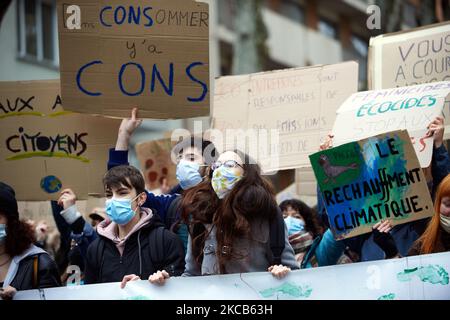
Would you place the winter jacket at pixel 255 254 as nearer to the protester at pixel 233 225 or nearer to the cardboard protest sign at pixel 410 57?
the protester at pixel 233 225

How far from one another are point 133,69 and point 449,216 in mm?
1940

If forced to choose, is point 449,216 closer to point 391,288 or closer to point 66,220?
point 391,288

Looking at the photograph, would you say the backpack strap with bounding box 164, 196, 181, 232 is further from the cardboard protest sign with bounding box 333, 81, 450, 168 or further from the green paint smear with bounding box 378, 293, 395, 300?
the green paint smear with bounding box 378, 293, 395, 300

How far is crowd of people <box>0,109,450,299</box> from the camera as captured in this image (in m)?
5.00

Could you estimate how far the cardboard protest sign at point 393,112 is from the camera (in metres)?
5.45

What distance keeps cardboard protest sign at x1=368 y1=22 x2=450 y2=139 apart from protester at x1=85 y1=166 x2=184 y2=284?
1.73 meters

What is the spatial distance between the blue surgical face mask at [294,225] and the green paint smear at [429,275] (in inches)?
57.9

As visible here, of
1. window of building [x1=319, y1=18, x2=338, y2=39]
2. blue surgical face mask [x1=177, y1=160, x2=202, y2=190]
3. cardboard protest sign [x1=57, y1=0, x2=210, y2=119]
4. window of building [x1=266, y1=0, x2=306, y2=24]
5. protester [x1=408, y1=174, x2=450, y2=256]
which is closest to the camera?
protester [x1=408, y1=174, x2=450, y2=256]

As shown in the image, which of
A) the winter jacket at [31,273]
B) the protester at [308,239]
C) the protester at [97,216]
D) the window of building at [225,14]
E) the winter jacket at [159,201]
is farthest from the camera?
the window of building at [225,14]

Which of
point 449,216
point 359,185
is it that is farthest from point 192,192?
point 449,216

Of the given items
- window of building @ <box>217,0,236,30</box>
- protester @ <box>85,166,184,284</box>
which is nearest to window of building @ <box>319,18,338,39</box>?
window of building @ <box>217,0,236,30</box>

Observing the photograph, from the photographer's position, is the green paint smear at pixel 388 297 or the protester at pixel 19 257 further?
the protester at pixel 19 257

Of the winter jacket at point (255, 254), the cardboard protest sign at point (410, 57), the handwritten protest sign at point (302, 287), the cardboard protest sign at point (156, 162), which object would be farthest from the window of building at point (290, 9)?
the handwritten protest sign at point (302, 287)

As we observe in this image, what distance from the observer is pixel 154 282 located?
16.1 ft
